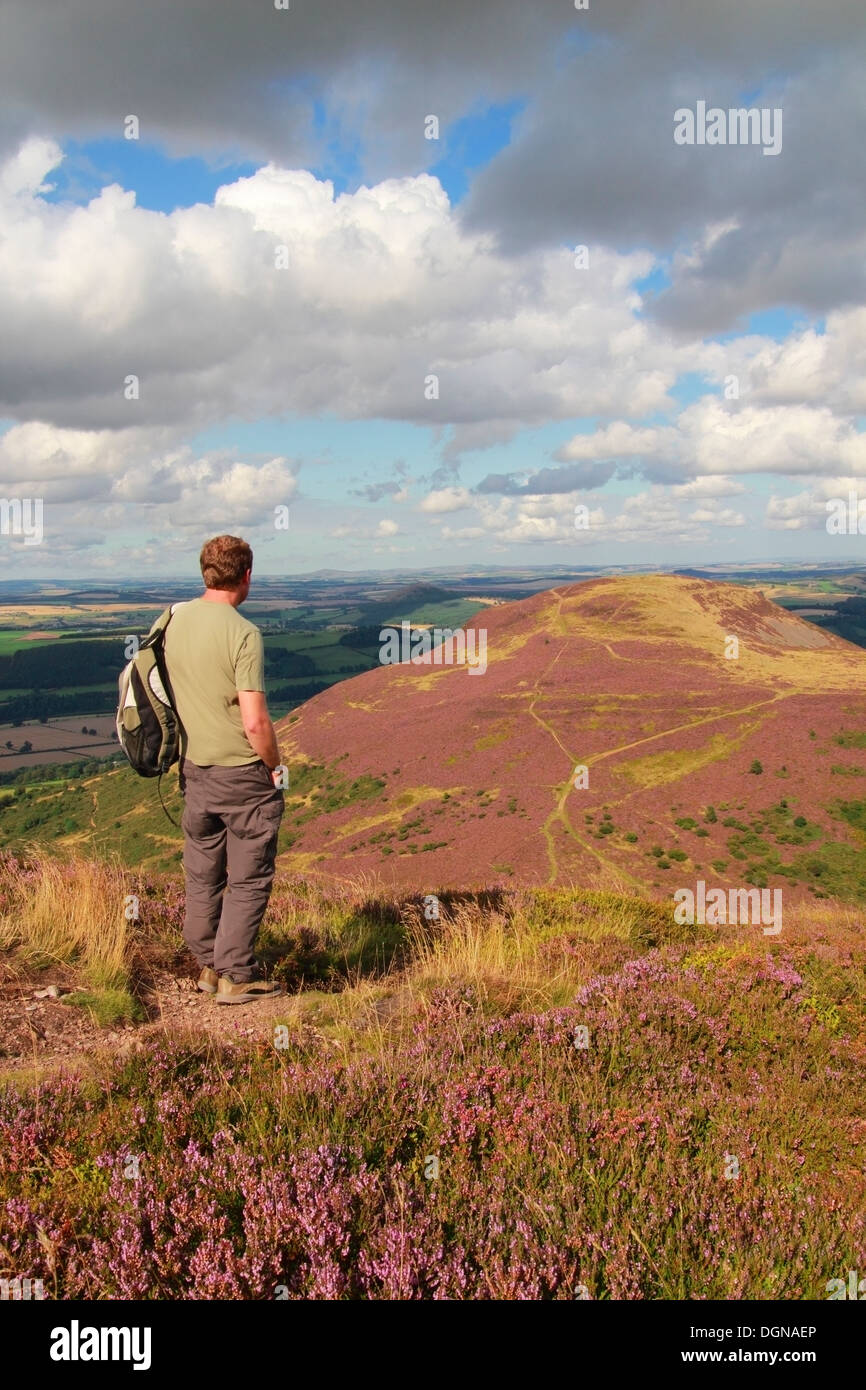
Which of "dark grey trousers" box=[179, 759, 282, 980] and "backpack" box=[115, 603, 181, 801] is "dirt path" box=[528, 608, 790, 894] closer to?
"dark grey trousers" box=[179, 759, 282, 980]

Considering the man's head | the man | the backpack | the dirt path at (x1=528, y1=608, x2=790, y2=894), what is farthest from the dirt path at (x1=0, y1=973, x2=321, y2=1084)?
the dirt path at (x1=528, y1=608, x2=790, y2=894)

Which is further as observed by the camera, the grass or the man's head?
the grass

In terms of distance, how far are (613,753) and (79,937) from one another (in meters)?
54.4

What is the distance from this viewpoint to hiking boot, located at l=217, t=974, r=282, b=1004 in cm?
562

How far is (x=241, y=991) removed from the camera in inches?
222

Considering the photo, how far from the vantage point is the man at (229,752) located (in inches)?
215

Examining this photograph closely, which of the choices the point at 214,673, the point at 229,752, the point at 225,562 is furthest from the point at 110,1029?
the point at 225,562

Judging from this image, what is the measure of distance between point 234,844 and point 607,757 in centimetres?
5408

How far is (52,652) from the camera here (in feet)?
536

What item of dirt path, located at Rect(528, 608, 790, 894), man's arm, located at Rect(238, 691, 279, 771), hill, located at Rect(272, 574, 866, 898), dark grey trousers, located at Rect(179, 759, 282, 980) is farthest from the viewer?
hill, located at Rect(272, 574, 866, 898)

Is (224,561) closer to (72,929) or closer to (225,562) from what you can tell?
(225,562)

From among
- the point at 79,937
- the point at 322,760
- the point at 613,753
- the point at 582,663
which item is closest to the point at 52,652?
the point at 322,760

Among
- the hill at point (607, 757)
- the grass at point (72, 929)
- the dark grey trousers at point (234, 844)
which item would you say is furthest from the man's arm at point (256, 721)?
the hill at point (607, 757)
